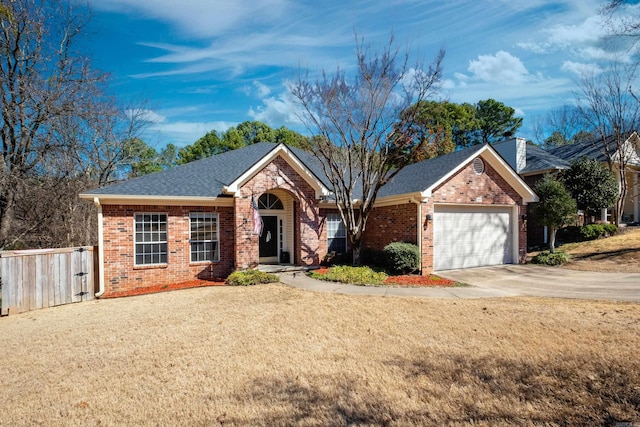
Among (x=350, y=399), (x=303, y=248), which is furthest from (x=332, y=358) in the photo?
(x=303, y=248)

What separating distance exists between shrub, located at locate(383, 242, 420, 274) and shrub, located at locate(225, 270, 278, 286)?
14.1ft

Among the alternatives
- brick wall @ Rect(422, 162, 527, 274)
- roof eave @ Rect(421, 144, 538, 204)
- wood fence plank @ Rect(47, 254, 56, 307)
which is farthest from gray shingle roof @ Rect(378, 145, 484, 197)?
wood fence plank @ Rect(47, 254, 56, 307)

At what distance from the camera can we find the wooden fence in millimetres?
9414

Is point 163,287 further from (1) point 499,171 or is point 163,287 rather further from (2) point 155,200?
(1) point 499,171

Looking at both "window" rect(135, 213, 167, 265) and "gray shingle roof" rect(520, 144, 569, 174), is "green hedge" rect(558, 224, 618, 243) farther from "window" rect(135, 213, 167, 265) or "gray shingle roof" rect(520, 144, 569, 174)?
"window" rect(135, 213, 167, 265)

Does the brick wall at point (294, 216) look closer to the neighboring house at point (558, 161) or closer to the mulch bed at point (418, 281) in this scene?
the mulch bed at point (418, 281)

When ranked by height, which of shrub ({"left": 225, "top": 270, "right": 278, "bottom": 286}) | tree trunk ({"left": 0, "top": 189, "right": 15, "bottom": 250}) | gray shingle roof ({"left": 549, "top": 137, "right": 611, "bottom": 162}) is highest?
gray shingle roof ({"left": 549, "top": 137, "right": 611, "bottom": 162})

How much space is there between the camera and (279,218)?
50.3 ft

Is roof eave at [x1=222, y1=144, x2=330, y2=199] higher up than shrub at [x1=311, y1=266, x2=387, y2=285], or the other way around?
roof eave at [x1=222, y1=144, x2=330, y2=199]

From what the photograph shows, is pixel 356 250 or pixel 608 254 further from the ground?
pixel 356 250

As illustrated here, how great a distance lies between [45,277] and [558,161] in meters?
26.6

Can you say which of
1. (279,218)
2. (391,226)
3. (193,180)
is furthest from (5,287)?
(391,226)

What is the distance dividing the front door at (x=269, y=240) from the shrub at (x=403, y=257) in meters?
5.04

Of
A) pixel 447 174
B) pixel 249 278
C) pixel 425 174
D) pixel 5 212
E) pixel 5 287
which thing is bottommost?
pixel 249 278
